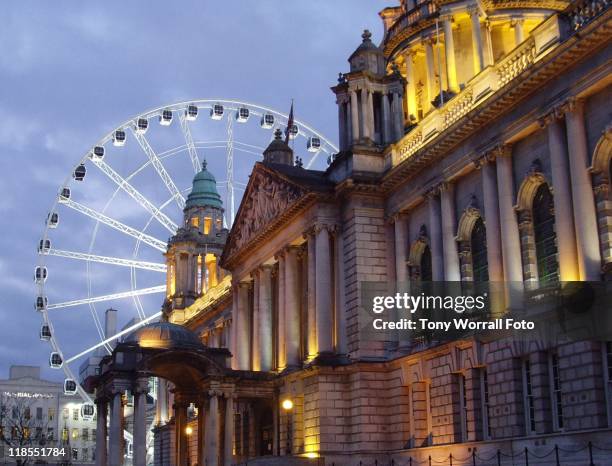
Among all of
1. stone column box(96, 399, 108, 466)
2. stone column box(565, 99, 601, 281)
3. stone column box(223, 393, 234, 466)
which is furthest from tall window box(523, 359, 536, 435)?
stone column box(96, 399, 108, 466)

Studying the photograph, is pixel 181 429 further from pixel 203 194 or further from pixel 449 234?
pixel 203 194

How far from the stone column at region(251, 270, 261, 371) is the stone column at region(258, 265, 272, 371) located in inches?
10.1

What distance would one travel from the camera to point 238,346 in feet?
197

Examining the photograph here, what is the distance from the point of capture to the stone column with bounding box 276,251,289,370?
5234 centimetres

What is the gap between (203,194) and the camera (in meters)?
88.6

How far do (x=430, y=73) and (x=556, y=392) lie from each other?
34.8 meters

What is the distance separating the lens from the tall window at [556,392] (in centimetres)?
3288

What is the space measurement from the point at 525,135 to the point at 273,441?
24954 mm

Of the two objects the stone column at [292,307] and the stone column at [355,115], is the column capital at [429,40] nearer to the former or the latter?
the stone column at [355,115]

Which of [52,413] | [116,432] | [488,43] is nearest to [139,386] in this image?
[116,432]

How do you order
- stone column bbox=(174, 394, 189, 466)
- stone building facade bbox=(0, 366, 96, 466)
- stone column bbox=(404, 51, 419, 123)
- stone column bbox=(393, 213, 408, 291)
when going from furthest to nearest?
stone building facade bbox=(0, 366, 96, 466)
stone column bbox=(404, 51, 419, 123)
stone column bbox=(174, 394, 189, 466)
stone column bbox=(393, 213, 408, 291)

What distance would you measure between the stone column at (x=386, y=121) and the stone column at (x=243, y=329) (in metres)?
16.3

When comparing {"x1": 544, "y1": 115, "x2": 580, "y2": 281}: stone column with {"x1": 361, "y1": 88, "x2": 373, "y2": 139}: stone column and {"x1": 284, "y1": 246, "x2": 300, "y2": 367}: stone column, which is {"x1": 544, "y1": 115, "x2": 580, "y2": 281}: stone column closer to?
{"x1": 361, "y1": 88, "x2": 373, "y2": 139}: stone column

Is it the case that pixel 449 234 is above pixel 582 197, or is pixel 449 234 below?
above
